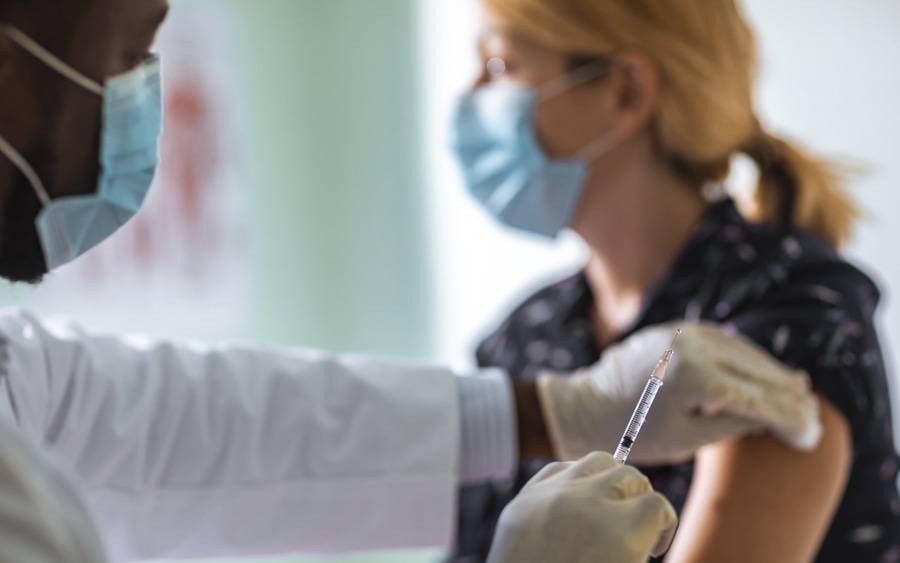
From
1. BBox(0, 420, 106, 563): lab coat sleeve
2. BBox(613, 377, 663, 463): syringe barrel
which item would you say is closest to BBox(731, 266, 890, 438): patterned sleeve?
BBox(613, 377, 663, 463): syringe barrel

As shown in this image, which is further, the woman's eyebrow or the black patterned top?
the black patterned top

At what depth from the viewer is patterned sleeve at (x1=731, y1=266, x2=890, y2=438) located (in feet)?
4.34

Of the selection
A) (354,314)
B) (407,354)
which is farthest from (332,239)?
(407,354)

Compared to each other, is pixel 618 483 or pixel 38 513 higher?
pixel 38 513

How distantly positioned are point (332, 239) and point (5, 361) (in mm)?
2739

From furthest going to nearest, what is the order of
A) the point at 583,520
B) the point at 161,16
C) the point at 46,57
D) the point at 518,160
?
the point at 518,160, the point at 161,16, the point at 46,57, the point at 583,520

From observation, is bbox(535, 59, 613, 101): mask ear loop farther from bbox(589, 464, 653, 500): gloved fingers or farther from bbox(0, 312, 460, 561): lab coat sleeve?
bbox(589, 464, 653, 500): gloved fingers

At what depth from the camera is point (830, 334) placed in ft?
4.40

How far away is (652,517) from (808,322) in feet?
2.13

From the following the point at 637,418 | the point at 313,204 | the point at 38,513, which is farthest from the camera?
the point at 313,204

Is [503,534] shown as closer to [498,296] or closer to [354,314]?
[498,296]

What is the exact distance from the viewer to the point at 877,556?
1.40 m

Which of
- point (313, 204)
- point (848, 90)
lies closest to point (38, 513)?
point (848, 90)

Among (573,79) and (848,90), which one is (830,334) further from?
(848,90)
